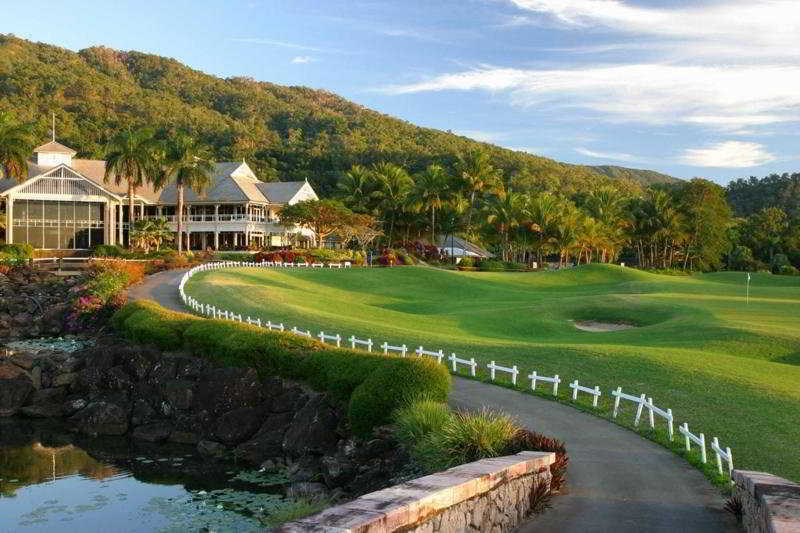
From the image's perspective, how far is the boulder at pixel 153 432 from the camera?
23.0 meters

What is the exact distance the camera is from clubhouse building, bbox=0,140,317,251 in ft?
243

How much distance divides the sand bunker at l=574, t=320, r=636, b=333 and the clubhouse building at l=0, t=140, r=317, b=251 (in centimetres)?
4981

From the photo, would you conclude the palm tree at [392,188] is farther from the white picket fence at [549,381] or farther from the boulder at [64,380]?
the boulder at [64,380]

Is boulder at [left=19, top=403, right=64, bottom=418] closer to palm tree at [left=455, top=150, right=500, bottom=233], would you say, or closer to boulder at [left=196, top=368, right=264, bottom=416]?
boulder at [left=196, top=368, right=264, bottom=416]

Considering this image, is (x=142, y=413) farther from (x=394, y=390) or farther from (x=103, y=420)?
(x=394, y=390)

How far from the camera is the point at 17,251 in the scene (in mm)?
60812

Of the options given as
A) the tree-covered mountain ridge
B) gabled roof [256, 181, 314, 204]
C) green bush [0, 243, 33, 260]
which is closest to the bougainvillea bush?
green bush [0, 243, 33, 260]

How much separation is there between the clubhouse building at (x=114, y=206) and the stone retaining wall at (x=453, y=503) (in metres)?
70.4

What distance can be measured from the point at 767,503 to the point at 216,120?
135 meters

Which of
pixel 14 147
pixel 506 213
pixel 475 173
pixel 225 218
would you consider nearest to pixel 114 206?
pixel 225 218

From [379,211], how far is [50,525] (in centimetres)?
7915

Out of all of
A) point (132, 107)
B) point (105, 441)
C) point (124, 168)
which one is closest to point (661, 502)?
point (105, 441)

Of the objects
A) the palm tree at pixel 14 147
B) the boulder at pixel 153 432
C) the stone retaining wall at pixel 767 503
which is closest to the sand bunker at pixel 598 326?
the boulder at pixel 153 432

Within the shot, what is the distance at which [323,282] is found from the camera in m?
55.7
